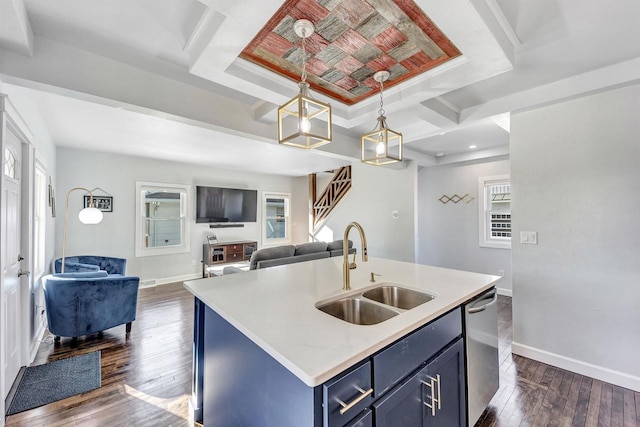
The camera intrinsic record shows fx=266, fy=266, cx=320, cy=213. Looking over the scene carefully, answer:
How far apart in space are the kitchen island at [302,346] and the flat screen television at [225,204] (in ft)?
14.9

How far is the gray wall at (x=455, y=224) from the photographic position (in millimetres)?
4664

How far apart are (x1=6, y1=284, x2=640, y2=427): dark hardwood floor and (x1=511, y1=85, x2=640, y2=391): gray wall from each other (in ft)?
0.87

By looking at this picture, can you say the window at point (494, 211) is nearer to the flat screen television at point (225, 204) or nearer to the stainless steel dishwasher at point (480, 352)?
the stainless steel dishwasher at point (480, 352)

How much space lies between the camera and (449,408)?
143cm

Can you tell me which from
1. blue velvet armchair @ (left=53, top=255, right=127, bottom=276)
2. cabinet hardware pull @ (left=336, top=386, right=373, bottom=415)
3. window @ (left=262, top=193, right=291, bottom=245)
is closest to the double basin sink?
cabinet hardware pull @ (left=336, top=386, right=373, bottom=415)

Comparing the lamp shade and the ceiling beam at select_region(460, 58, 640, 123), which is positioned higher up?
the ceiling beam at select_region(460, 58, 640, 123)

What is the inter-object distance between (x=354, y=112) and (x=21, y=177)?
314 centimetres

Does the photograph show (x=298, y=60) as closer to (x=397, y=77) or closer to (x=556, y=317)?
(x=397, y=77)

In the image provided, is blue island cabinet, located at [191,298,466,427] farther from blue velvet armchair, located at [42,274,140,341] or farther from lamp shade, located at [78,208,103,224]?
lamp shade, located at [78,208,103,224]

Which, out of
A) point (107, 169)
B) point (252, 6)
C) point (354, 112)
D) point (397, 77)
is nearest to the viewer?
point (252, 6)

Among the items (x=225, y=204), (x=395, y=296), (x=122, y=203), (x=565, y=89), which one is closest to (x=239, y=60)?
(x=395, y=296)

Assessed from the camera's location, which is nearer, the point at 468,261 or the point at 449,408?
the point at 449,408

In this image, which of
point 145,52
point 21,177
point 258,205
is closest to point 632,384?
point 145,52

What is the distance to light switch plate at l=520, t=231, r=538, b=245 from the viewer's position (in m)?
2.58
